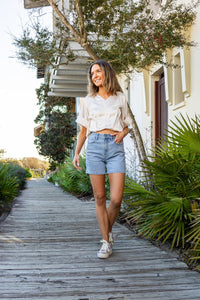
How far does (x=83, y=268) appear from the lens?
3.49m

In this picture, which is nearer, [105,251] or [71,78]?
[105,251]

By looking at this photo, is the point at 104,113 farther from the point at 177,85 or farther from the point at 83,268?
the point at 177,85

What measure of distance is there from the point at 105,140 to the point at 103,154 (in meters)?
0.14

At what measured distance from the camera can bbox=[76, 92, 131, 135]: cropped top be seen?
3.81 meters

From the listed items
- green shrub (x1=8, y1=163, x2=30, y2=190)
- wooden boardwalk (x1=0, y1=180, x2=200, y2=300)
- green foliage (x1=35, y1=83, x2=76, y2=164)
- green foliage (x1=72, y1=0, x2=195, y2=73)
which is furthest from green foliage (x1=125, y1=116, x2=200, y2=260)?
green foliage (x1=35, y1=83, x2=76, y2=164)

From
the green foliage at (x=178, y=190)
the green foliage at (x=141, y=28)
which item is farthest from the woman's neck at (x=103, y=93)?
the green foliage at (x=141, y=28)

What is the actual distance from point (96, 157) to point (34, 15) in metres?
4.41

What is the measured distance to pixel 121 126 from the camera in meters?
3.91

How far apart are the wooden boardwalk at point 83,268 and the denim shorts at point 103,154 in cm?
90

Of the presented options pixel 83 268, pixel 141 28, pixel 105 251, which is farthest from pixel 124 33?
pixel 83 268

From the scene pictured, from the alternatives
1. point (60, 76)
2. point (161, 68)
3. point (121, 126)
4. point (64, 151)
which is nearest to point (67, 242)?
point (121, 126)

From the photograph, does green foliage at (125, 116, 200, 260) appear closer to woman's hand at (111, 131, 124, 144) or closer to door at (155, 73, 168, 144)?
woman's hand at (111, 131, 124, 144)

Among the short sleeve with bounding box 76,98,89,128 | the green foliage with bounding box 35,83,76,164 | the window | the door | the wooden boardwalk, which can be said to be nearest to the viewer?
the wooden boardwalk

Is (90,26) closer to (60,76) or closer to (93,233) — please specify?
(93,233)
